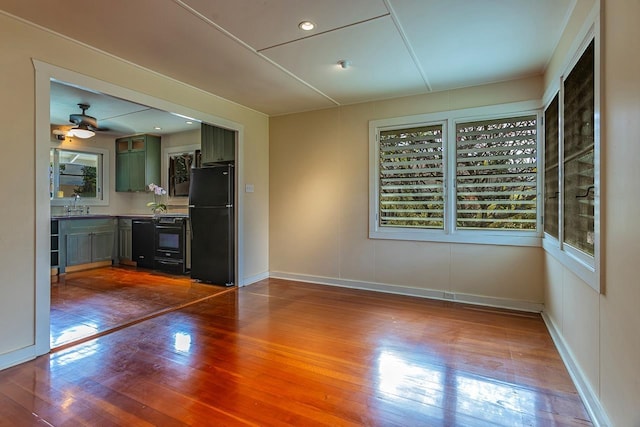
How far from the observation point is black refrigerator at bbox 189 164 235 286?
4.57 metres

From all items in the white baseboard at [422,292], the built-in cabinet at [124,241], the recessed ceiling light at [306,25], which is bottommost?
the white baseboard at [422,292]

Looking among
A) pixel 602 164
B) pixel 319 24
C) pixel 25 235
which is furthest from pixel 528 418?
pixel 25 235

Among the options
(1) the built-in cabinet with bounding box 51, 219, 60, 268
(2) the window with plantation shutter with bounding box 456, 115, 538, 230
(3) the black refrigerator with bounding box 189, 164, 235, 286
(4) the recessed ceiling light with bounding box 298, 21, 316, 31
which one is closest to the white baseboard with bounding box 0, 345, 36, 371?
(3) the black refrigerator with bounding box 189, 164, 235, 286

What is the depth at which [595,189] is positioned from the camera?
1773mm

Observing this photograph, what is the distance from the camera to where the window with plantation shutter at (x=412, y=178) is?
13.1 ft

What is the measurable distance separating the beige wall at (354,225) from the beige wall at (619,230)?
183 cm

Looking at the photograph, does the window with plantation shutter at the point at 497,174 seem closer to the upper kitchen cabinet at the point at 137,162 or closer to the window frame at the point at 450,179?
the window frame at the point at 450,179

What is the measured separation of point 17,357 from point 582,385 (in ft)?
12.3

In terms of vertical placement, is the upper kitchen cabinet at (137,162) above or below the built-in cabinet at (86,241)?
above

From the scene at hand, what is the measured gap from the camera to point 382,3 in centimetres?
222

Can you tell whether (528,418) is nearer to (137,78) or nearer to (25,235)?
(25,235)

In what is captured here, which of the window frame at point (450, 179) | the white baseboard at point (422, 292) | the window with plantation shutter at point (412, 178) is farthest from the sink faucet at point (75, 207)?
the window with plantation shutter at point (412, 178)

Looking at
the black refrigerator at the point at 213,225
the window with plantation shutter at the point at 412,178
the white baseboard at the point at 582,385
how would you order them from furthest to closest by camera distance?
the black refrigerator at the point at 213,225 < the window with plantation shutter at the point at 412,178 < the white baseboard at the point at 582,385

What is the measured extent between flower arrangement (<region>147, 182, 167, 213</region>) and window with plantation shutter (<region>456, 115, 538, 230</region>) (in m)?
5.04
